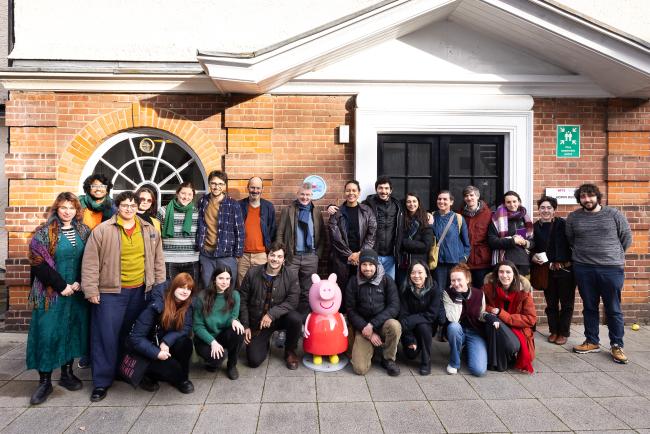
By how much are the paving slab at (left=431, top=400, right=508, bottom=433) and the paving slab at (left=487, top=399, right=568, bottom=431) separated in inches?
2.9

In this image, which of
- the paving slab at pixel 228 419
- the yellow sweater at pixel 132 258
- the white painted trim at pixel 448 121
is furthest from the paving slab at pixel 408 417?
the white painted trim at pixel 448 121

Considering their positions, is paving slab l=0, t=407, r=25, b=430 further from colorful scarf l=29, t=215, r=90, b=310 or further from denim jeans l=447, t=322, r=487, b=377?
denim jeans l=447, t=322, r=487, b=377

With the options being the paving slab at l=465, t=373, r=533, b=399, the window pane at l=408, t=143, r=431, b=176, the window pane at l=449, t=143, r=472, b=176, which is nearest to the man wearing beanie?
the paving slab at l=465, t=373, r=533, b=399

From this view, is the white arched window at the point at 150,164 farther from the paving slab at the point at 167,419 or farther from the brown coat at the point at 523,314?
the brown coat at the point at 523,314

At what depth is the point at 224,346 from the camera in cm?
→ 413

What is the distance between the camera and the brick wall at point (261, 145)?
5.52 m

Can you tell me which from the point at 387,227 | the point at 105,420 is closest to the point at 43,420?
the point at 105,420

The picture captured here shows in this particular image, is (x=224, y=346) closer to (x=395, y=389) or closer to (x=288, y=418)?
(x=288, y=418)

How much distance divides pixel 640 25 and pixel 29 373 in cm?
874

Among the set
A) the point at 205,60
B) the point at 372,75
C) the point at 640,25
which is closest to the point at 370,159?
the point at 372,75

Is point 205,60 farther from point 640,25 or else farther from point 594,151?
point 640,25

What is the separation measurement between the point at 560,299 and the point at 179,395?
4.40 meters

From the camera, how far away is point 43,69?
541 centimetres

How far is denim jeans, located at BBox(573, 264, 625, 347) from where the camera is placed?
4.54 meters
